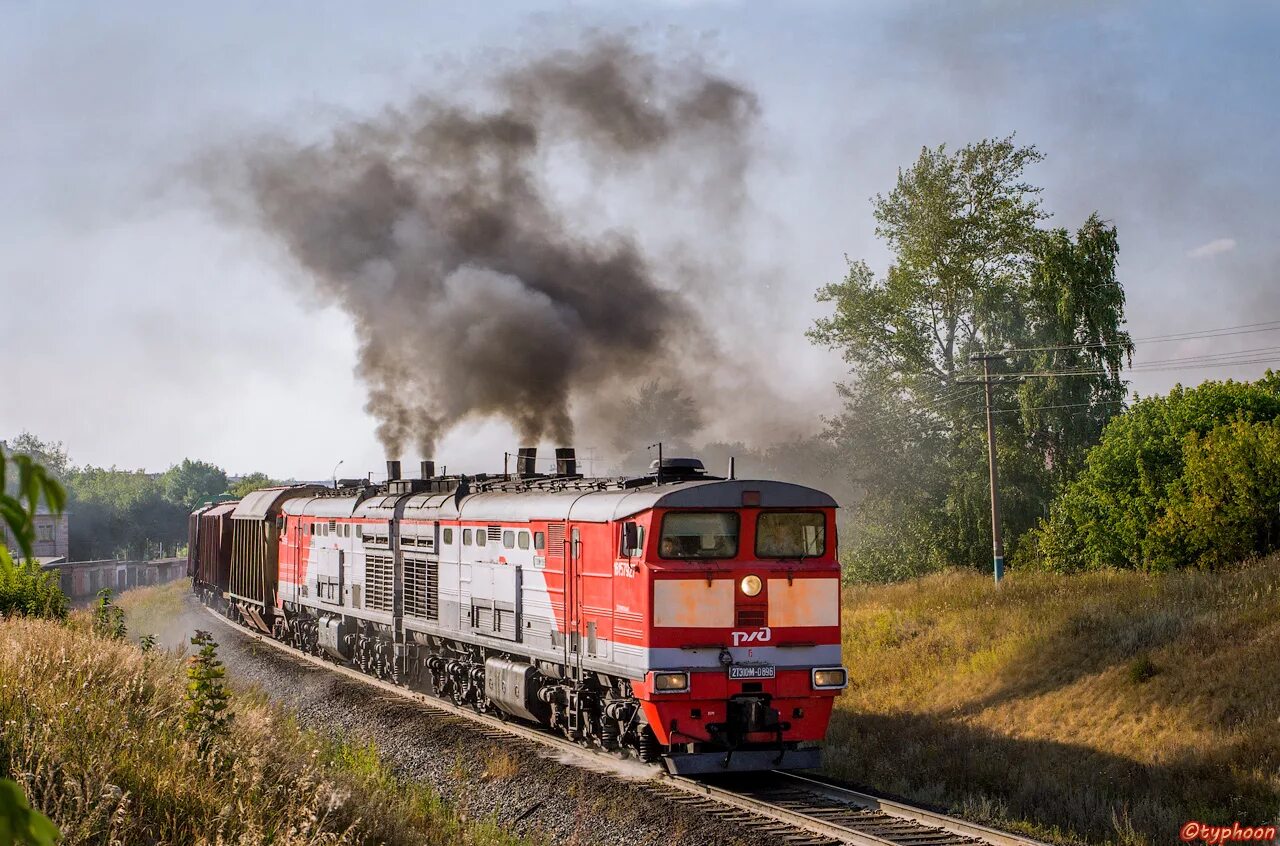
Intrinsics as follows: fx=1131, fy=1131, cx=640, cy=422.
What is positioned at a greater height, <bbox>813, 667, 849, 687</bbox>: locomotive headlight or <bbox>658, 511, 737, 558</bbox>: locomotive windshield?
<bbox>658, 511, 737, 558</bbox>: locomotive windshield

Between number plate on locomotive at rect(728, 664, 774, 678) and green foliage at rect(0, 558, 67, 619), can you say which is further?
green foliage at rect(0, 558, 67, 619)

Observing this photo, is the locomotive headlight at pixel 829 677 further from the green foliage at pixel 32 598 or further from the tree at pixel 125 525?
the tree at pixel 125 525

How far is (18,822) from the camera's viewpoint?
2023 mm

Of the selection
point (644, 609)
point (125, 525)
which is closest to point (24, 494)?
point (644, 609)

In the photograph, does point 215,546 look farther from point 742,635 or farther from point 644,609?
point 742,635

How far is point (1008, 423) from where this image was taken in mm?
39875

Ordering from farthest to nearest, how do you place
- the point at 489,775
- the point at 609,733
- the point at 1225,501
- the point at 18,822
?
1. the point at 1225,501
2. the point at 609,733
3. the point at 489,775
4. the point at 18,822

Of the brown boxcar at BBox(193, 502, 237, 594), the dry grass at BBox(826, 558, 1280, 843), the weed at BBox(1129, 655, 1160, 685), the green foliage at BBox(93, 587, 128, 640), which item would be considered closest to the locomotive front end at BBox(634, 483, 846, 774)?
the dry grass at BBox(826, 558, 1280, 843)

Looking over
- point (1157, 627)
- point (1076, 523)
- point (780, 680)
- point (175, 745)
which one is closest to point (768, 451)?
point (1076, 523)

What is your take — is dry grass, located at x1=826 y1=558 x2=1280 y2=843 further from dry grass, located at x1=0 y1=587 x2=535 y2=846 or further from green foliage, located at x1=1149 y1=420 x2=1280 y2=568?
dry grass, located at x1=0 y1=587 x2=535 y2=846

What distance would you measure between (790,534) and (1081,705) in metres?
8.08

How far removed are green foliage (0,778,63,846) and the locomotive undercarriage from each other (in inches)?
510

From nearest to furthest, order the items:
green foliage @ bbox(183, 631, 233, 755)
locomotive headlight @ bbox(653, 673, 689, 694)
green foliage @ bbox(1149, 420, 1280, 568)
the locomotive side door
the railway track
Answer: green foliage @ bbox(183, 631, 233, 755), the railway track, locomotive headlight @ bbox(653, 673, 689, 694), the locomotive side door, green foliage @ bbox(1149, 420, 1280, 568)

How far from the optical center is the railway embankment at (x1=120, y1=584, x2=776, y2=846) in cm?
1249
